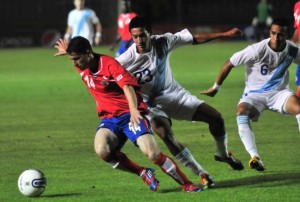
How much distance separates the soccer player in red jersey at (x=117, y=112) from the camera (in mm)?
8883

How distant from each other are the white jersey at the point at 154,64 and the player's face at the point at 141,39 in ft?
0.21

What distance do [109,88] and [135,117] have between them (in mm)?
711

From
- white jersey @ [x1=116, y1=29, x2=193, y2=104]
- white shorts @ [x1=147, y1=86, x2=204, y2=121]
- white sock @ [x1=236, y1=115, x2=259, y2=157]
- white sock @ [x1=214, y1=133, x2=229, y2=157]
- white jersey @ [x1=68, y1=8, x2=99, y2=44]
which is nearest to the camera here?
white jersey @ [x1=116, y1=29, x2=193, y2=104]

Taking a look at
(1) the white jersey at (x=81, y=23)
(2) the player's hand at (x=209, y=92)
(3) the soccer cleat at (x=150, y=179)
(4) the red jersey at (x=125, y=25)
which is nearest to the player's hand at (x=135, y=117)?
(3) the soccer cleat at (x=150, y=179)

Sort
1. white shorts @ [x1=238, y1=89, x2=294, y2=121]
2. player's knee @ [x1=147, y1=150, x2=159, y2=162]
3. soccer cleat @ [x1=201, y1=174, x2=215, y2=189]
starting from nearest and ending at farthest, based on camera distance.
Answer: player's knee @ [x1=147, y1=150, x2=159, y2=162], soccer cleat @ [x1=201, y1=174, x2=215, y2=189], white shorts @ [x1=238, y1=89, x2=294, y2=121]

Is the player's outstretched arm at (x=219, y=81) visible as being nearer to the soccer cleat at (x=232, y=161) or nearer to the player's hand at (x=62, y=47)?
the soccer cleat at (x=232, y=161)

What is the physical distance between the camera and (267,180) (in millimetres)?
9805

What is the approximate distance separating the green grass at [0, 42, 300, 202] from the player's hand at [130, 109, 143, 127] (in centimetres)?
76

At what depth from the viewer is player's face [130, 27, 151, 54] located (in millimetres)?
9625

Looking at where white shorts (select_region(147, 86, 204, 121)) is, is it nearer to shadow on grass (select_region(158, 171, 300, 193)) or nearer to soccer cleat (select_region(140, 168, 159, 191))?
shadow on grass (select_region(158, 171, 300, 193))

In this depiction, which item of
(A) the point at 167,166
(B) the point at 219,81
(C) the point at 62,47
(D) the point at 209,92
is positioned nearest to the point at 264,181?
(A) the point at 167,166

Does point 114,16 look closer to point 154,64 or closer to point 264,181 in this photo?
point 154,64

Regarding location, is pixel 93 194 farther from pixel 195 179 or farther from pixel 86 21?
pixel 86 21

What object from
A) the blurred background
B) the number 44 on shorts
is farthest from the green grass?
the blurred background
